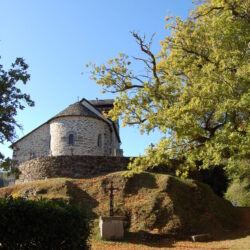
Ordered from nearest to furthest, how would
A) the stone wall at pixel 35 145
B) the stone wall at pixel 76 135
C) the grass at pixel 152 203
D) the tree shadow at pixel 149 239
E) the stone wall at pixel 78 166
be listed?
the tree shadow at pixel 149 239
the grass at pixel 152 203
the stone wall at pixel 78 166
the stone wall at pixel 76 135
the stone wall at pixel 35 145

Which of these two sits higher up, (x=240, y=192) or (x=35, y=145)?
(x=35, y=145)

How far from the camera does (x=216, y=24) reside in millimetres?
12852

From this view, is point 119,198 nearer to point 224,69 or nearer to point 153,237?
point 153,237

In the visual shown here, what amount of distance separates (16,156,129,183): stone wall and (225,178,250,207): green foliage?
28.6 feet

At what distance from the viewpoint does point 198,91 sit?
39.0 ft

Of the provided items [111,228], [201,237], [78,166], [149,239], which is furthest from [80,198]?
[201,237]

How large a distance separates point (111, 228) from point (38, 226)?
800 centimetres

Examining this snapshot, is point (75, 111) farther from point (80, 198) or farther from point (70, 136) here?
point (80, 198)

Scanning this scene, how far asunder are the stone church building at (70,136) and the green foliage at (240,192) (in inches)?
495

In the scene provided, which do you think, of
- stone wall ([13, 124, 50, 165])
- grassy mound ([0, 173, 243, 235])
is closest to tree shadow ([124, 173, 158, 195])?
grassy mound ([0, 173, 243, 235])

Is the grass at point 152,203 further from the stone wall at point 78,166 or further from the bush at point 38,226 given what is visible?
the bush at point 38,226

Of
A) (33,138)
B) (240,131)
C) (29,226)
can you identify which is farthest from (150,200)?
(33,138)

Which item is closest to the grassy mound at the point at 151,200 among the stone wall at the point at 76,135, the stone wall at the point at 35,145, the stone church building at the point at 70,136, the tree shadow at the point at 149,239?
the tree shadow at the point at 149,239

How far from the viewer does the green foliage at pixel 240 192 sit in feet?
79.9
